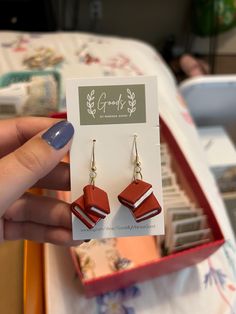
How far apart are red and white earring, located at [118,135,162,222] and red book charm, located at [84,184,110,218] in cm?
2

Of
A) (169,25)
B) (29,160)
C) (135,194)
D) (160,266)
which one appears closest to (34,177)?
(29,160)

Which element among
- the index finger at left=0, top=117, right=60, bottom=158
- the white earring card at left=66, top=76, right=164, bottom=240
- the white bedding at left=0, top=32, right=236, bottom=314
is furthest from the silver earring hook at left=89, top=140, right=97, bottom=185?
the white bedding at left=0, top=32, right=236, bottom=314

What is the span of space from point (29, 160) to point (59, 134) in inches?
1.9

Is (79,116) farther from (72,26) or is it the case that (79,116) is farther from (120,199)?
(72,26)

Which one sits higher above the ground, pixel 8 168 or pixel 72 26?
pixel 72 26

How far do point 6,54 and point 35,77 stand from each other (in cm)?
33

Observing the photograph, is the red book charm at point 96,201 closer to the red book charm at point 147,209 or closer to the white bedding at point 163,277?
the red book charm at point 147,209

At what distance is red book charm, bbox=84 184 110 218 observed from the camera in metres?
0.46

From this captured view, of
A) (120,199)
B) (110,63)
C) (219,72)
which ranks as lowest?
(120,199)

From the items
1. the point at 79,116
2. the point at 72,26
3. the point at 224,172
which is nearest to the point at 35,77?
the point at 79,116

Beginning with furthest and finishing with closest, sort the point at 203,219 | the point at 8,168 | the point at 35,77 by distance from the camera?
the point at 35,77 < the point at 203,219 < the point at 8,168

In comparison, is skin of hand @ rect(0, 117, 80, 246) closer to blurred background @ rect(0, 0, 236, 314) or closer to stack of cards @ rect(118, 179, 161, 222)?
stack of cards @ rect(118, 179, 161, 222)

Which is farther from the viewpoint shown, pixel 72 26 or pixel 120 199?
pixel 72 26

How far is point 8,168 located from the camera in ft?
1.49
